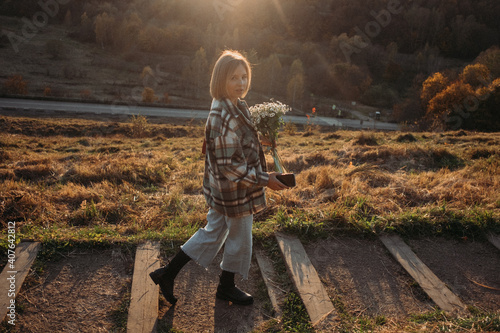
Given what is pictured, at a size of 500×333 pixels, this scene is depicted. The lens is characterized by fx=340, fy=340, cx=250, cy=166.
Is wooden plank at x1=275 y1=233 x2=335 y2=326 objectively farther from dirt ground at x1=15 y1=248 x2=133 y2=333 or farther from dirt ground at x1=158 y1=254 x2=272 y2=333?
dirt ground at x1=15 y1=248 x2=133 y2=333

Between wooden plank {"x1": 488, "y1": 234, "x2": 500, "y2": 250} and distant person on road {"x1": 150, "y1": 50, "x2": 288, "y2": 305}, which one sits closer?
distant person on road {"x1": 150, "y1": 50, "x2": 288, "y2": 305}

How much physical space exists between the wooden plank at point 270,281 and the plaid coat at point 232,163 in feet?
2.88

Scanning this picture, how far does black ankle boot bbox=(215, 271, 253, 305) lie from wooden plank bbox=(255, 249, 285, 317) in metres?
0.21

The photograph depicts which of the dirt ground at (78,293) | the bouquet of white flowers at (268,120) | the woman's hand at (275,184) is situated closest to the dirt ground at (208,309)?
the dirt ground at (78,293)

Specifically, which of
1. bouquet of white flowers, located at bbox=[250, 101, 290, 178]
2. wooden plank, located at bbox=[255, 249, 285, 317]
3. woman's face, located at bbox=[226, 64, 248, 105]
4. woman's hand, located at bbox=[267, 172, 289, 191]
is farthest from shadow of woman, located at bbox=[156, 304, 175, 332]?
woman's face, located at bbox=[226, 64, 248, 105]

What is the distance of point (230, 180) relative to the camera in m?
2.34

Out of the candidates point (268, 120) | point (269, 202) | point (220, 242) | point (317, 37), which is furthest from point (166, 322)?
point (317, 37)

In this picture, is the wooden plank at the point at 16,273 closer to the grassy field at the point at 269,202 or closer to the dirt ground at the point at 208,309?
the grassy field at the point at 269,202

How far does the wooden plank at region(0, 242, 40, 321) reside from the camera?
99.7 inches

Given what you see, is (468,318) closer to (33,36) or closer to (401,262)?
(401,262)

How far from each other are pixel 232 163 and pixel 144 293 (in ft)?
4.65

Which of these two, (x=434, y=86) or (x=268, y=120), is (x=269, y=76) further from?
(x=268, y=120)

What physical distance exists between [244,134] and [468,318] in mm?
2231

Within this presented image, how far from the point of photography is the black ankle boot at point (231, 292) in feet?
9.12
